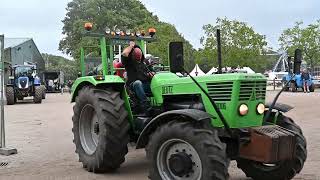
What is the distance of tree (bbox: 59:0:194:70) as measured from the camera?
186 feet

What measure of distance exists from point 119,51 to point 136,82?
1284 mm

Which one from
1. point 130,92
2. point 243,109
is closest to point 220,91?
point 243,109

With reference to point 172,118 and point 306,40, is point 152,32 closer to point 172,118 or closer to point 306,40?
point 172,118

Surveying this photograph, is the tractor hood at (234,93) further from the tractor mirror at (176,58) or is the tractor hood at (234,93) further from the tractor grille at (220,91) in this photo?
the tractor mirror at (176,58)

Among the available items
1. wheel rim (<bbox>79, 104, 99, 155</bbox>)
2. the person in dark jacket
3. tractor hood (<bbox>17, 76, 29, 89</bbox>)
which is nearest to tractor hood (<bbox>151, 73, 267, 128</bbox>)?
wheel rim (<bbox>79, 104, 99, 155</bbox>)

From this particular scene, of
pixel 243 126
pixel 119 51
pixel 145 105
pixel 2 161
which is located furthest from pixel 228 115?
pixel 2 161

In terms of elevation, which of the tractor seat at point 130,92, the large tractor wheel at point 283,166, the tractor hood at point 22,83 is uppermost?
the tractor seat at point 130,92

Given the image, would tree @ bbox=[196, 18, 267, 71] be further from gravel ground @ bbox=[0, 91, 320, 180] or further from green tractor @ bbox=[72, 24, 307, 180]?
green tractor @ bbox=[72, 24, 307, 180]

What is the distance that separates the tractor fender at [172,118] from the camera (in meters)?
5.84

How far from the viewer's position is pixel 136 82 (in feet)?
25.1

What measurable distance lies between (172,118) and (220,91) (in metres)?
0.73

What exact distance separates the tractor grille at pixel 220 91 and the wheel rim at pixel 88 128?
2502 millimetres

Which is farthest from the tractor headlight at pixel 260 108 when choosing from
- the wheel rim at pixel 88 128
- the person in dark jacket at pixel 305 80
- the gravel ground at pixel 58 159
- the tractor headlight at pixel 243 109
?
the person in dark jacket at pixel 305 80

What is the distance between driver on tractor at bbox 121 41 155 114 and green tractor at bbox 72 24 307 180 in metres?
0.13
